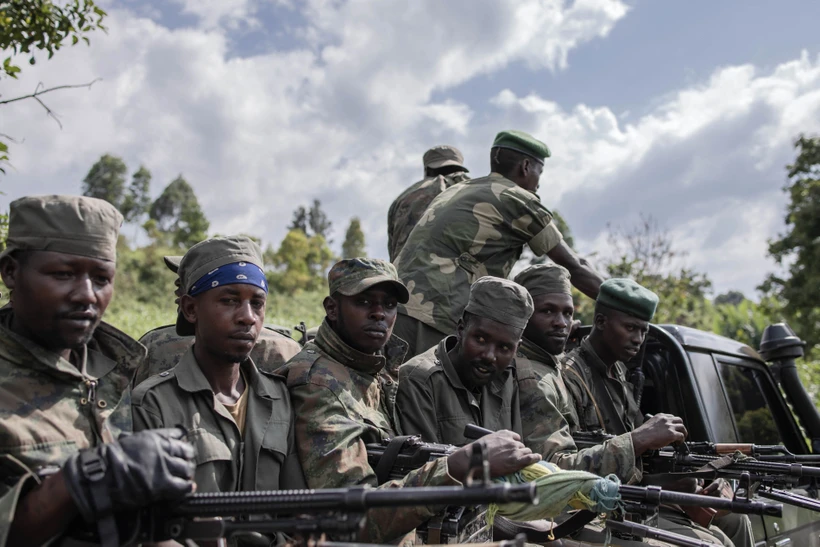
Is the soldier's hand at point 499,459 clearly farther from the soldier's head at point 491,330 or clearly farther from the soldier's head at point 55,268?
the soldier's head at point 55,268

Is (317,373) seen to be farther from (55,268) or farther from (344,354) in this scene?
(55,268)

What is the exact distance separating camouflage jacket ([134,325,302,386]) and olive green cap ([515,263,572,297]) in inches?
59.8

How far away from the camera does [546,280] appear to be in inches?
186

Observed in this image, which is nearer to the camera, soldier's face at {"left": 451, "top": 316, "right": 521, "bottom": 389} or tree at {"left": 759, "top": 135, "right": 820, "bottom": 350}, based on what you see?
soldier's face at {"left": 451, "top": 316, "right": 521, "bottom": 389}

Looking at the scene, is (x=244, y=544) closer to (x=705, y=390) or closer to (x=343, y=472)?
(x=343, y=472)

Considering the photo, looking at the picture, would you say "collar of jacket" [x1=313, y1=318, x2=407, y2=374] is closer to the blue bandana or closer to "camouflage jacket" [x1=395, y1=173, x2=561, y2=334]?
the blue bandana

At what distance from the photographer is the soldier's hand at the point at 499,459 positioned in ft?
8.73

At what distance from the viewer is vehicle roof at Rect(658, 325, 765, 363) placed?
5250mm

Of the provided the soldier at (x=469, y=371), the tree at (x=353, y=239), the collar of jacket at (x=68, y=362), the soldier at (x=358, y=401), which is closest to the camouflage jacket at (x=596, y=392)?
the soldier at (x=469, y=371)

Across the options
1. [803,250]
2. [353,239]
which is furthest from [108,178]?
[803,250]

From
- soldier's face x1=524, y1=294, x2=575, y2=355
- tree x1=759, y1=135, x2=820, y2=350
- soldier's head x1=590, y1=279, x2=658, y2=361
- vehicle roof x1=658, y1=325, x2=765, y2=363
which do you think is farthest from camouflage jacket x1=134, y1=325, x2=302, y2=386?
tree x1=759, y1=135, x2=820, y2=350

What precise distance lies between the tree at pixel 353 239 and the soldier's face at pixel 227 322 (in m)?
40.9

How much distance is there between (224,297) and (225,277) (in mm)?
79

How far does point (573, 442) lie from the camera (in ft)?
13.0
